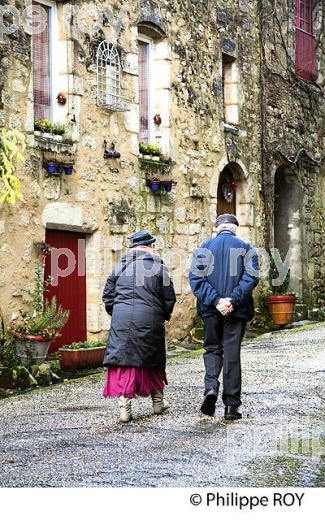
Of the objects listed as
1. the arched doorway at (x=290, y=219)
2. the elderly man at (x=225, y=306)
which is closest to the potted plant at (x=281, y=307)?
the arched doorway at (x=290, y=219)

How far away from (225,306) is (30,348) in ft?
10.7

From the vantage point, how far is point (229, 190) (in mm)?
14461

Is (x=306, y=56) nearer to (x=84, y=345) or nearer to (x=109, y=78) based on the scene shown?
(x=109, y=78)

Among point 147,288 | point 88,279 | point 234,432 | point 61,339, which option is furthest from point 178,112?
point 234,432

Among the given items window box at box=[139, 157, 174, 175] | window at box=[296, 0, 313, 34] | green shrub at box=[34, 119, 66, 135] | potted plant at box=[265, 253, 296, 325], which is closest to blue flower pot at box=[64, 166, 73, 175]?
green shrub at box=[34, 119, 66, 135]

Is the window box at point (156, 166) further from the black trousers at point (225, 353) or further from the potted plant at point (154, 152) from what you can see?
the black trousers at point (225, 353)

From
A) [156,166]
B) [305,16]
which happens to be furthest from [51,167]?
[305,16]

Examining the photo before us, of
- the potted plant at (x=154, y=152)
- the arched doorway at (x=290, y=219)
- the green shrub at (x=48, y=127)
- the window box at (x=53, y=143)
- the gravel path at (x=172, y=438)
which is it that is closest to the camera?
the gravel path at (x=172, y=438)

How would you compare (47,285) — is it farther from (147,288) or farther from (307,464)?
(307,464)

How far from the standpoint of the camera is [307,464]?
5445 millimetres

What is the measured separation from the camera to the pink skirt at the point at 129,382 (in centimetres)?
688

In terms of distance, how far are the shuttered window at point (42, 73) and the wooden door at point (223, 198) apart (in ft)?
13.7

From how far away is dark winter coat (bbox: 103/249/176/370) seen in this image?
6957mm

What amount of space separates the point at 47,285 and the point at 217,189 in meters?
4.34
